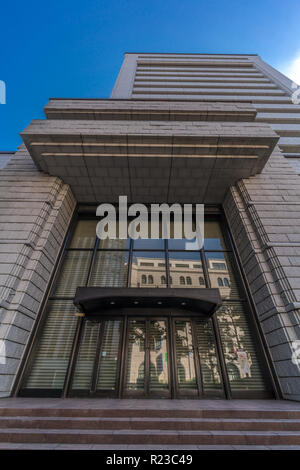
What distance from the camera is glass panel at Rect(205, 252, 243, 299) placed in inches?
351

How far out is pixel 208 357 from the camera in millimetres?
7543

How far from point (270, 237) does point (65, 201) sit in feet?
30.2

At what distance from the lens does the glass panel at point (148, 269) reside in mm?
9133

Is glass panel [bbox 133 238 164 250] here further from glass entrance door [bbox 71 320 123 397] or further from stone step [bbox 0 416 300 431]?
stone step [bbox 0 416 300 431]

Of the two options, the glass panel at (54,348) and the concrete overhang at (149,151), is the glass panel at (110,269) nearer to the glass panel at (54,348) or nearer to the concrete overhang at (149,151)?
the glass panel at (54,348)

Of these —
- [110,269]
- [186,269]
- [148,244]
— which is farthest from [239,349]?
[110,269]

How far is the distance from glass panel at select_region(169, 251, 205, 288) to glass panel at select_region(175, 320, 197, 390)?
1.72 meters

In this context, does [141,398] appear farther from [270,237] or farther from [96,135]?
[96,135]

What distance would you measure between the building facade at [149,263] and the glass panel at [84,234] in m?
0.07

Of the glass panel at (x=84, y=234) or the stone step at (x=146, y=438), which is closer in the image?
the stone step at (x=146, y=438)

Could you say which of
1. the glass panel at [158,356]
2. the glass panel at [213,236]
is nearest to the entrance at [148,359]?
the glass panel at [158,356]

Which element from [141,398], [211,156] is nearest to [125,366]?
[141,398]

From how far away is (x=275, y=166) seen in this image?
10.8 m

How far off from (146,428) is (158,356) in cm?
340
